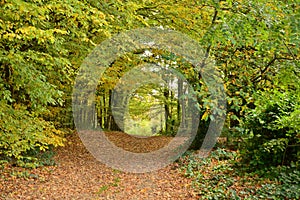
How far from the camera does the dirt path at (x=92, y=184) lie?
7.04 meters

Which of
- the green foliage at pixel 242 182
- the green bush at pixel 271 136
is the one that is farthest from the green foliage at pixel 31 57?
the green bush at pixel 271 136

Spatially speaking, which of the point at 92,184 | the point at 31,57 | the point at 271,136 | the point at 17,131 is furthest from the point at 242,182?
the point at 31,57

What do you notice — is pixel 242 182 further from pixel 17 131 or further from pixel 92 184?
pixel 17 131

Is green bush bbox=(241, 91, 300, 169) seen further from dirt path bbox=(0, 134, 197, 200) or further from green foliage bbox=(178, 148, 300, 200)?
dirt path bbox=(0, 134, 197, 200)

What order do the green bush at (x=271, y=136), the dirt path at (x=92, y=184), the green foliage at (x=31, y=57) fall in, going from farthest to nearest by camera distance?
the dirt path at (x=92, y=184), the green bush at (x=271, y=136), the green foliage at (x=31, y=57)

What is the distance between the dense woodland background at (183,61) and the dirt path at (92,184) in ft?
2.24

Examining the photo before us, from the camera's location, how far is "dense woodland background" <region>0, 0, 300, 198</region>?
4176 millimetres

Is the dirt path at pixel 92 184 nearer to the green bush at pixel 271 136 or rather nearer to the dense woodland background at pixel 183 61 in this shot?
the dense woodland background at pixel 183 61

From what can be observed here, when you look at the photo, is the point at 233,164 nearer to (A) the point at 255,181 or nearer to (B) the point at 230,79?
(A) the point at 255,181

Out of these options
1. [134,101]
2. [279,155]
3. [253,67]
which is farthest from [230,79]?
[134,101]

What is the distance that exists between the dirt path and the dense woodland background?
2.24 feet

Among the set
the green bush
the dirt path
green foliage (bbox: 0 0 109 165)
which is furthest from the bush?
the green bush

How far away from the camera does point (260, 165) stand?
23.8 feet

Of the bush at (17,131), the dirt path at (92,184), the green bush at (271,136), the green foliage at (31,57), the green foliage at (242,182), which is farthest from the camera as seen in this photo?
the dirt path at (92,184)
